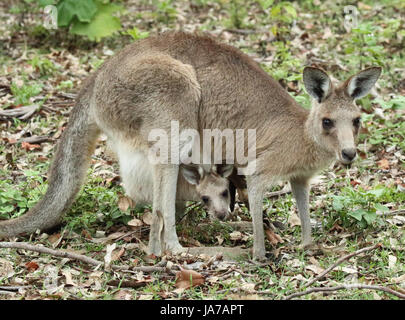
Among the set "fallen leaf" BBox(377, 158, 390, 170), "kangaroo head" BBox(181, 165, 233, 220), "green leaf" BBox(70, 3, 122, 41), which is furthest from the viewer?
"green leaf" BBox(70, 3, 122, 41)

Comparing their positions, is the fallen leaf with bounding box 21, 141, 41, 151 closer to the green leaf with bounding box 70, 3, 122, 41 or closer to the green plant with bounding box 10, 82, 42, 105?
the green plant with bounding box 10, 82, 42, 105

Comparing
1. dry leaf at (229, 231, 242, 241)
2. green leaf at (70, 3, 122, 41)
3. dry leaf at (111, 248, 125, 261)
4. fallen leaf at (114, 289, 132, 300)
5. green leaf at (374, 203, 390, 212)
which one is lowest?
fallen leaf at (114, 289, 132, 300)

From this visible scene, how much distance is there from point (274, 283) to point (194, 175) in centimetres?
109

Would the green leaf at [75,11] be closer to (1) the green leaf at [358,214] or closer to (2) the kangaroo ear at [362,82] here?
(2) the kangaroo ear at [362,82]

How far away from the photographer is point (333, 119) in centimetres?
436

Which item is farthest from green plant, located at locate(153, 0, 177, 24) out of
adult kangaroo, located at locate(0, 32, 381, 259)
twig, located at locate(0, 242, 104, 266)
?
twig, located at locate(0, 242, 104, 266)

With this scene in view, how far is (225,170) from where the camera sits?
194 inches

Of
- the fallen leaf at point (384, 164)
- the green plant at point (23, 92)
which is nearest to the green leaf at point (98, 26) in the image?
the green plant at point (23, 92)

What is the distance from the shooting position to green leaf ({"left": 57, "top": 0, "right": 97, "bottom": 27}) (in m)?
7.67

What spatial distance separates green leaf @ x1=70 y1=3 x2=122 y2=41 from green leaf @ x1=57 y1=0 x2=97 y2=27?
8cm

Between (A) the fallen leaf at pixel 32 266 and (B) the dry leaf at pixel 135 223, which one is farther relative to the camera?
(B) the dry leaf at pixel 135 223

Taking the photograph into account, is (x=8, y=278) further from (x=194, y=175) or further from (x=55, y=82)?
(x=55, y=82)

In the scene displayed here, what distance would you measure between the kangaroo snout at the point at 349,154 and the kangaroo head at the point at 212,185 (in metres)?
0.97

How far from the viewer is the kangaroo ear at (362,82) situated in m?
4.39
